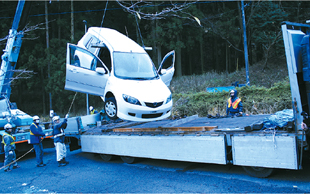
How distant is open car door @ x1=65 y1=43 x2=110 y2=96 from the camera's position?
25.3 ft

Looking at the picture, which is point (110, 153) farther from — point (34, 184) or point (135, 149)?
point (34, 184)

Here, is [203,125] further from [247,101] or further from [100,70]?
[247,101]

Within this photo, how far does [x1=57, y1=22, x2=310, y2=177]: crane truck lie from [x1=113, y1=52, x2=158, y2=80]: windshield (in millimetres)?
1618

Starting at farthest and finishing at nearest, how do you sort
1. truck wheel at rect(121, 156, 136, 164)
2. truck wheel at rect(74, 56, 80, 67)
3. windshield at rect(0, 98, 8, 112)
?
windshield at rect(0, 98, 8, 112), truck wheel at rect(121, 156, 136, 164), truck wheel at rect(74, 56, 80, 67)

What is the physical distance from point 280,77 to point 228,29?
8.55m

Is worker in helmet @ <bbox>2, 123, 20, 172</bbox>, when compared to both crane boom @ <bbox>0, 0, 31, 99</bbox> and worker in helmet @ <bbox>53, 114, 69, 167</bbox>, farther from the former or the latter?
crane boom @ <bbox>0, 0, 31, 99</bbox>

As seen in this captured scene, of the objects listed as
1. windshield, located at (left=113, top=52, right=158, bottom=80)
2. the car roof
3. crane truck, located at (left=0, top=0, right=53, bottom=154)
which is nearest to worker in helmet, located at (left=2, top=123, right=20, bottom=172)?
crane truck, located at (left=0, top=0, right=53, bottom=154)

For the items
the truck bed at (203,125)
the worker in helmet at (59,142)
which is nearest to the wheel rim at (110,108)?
the truck bed at (203,125)

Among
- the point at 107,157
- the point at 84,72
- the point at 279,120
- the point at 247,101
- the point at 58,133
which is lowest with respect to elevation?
the point at 107,157

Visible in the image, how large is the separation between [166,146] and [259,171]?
7.70ft

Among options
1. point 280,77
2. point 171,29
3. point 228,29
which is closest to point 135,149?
point 280,77

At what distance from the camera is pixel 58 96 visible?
23.8 meters

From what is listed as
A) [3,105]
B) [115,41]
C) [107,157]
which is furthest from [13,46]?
[107,157]

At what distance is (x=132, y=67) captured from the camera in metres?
7.64
